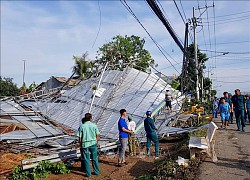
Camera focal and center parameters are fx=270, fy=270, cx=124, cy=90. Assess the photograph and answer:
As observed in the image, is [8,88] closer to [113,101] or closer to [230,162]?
[113,101]

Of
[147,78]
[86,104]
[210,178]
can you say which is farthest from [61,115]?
[210,178]

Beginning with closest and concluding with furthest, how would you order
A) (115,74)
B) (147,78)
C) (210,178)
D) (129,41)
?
(210,178)
(147,78)
(115,74)
(129,41)

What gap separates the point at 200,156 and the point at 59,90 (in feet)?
45.9

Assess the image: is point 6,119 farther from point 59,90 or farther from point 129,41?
point 129,41

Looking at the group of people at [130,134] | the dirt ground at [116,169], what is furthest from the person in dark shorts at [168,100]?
the group of people at [130,134]

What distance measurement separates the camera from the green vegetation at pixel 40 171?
7516mm

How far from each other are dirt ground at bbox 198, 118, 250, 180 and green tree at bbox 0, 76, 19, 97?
3943 cm

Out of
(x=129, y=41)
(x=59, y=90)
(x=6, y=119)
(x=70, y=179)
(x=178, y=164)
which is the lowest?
(x=70, y=179)

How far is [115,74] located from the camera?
55.6 feet

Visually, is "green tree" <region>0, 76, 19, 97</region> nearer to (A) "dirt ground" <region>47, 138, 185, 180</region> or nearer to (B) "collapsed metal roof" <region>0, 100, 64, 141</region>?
(B) "collapsed metal roof" <region>0, 100, 64, 141</region>

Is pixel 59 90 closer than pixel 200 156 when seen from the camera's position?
No

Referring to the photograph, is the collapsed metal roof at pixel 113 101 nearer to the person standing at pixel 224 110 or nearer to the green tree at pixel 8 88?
the person standing at pixel 224 110

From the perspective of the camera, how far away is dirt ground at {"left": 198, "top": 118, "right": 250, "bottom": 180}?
19.5 feet

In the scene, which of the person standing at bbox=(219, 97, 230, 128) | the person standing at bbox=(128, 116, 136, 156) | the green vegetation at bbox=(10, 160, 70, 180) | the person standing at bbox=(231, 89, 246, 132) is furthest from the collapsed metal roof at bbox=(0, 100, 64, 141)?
the person standing at bbox=(231, 89, 246, 132)
